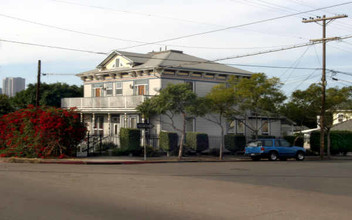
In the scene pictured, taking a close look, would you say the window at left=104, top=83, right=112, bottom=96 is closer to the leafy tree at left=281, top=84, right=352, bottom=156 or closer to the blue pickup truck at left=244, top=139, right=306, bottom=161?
the blue pickup truck at left=244, top=139, right=306, bottom=161

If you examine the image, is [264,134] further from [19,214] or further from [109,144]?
[19,214]

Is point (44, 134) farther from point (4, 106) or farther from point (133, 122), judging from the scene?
point (4, 106)

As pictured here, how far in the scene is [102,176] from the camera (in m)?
17.3

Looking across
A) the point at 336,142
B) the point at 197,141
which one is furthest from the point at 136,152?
the point at 336,142

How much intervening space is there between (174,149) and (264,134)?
12.4 meters

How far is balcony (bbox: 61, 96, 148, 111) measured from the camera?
3438 cm

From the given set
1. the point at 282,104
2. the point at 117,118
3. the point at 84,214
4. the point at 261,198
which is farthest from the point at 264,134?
the point at 84,214

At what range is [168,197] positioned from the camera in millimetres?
11961

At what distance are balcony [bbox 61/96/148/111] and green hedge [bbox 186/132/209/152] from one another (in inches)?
183

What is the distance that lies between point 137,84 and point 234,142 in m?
9.49

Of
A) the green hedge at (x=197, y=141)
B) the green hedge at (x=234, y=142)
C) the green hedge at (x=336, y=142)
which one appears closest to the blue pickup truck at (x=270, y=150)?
the green hedge at (x=197, y=141)

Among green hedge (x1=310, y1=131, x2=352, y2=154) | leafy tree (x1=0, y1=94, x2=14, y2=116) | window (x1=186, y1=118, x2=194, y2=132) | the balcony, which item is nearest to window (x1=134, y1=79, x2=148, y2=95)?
the balcony

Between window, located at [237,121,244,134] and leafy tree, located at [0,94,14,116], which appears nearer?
leafy tree, located at [0,94,14,116]

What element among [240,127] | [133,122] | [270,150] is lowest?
[270,150]
